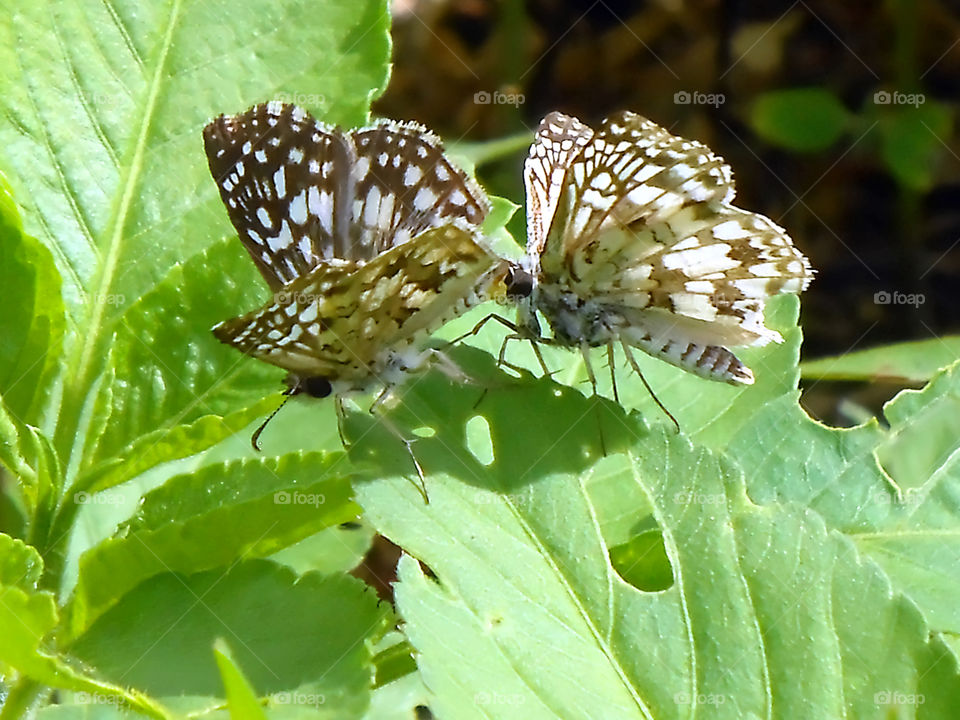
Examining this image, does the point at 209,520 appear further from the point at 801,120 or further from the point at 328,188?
the point at 801,120

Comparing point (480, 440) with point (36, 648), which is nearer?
point (36, 648)

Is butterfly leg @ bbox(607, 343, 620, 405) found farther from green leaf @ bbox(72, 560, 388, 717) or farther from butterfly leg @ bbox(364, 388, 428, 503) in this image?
green leaf @ bbox(72, 560, 388, 717)

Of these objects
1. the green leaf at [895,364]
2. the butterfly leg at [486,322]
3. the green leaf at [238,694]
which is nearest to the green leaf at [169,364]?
the butterfly leg at [486,322]

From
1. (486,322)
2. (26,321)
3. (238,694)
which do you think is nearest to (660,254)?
(486,322)

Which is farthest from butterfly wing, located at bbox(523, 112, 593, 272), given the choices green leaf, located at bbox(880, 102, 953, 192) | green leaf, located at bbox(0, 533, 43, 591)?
green leaf, located at bbox(880, 102, 953, 192)

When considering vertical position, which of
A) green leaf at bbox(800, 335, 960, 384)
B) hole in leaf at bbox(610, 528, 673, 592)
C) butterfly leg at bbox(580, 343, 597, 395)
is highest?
butterfly leg at bbox(580, 343, 597, 395)

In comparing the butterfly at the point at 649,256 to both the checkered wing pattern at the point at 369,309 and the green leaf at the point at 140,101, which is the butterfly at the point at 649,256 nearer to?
the checkered wing pattern at the point at 369,309
